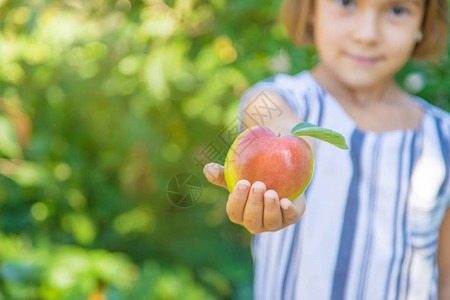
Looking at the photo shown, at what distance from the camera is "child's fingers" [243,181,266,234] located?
0.55 metres

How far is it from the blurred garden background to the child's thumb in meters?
0.64

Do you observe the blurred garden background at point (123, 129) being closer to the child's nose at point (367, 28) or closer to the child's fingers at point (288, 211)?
the child's nose at point (367, 28)

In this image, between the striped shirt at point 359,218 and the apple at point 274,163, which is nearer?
the apple at point 274,163

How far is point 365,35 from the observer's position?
0.88 metres

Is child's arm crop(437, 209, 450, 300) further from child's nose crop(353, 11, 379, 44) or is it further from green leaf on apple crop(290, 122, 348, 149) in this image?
green leaf on apple crop(290, 122, 348, 149)

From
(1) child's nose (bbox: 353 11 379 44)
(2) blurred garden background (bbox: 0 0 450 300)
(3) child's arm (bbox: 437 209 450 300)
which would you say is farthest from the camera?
(2) blurred garden background (bbox: 0 0 450 300)

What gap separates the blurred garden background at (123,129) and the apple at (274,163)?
659 millimetres

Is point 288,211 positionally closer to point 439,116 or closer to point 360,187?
point 360,187

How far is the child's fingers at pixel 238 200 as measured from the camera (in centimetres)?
55

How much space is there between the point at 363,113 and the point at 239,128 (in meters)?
0.26

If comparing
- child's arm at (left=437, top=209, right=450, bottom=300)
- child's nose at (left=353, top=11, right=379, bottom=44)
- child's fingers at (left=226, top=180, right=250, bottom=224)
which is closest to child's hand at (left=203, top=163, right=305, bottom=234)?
child's fingers at (left=226, top=180, right=250, bottom=224)

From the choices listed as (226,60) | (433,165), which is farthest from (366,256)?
(226,60)

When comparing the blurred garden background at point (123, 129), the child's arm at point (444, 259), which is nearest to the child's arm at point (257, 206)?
the child's arm at point (444, 259)

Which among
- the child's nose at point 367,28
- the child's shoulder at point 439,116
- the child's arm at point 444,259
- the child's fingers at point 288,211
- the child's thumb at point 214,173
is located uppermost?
the child's nose at point 367,28
